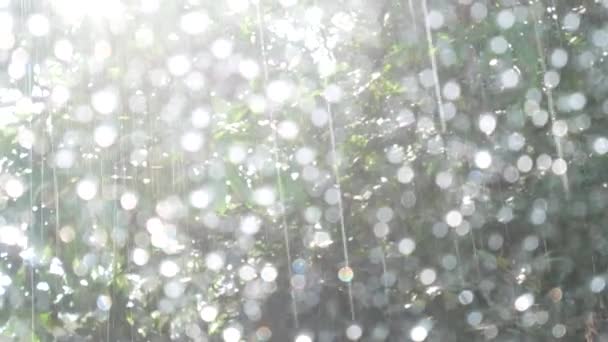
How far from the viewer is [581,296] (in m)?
2.36

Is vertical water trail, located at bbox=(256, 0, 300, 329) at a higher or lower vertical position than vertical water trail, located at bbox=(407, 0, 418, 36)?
lower

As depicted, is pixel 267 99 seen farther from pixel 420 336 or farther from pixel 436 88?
pixel 420 336

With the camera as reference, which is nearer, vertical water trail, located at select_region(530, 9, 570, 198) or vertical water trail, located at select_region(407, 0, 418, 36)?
vertical water trail, located at select_region(530, 9, 570, 198)

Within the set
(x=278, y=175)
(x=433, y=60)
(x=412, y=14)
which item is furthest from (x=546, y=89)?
(x=278, y=175)

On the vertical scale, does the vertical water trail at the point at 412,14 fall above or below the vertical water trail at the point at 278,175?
above

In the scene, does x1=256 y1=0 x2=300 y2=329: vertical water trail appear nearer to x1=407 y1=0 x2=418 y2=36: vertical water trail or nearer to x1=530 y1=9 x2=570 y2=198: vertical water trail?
x1=407 y1=0 x2=418 y2=36: vertical water trail

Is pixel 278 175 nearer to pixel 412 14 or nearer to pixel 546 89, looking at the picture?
pixel 412 14

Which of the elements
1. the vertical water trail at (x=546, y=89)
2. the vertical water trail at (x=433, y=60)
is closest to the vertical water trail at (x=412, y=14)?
the vertical water trail at (x=433, y=60)

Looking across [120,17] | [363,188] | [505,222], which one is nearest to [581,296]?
[505,222]

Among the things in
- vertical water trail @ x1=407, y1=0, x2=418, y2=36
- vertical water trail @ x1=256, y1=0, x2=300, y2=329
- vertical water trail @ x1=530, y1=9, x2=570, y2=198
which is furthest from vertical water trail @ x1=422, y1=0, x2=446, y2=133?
vertical water trail @ x1=256, y1=0, x2=300, y2=329

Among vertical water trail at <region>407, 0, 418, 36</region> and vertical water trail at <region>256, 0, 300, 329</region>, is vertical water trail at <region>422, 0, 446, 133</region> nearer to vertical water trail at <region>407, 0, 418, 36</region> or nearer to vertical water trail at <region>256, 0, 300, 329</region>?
vertical water trail at <region>407, 0, 418, 36</region>

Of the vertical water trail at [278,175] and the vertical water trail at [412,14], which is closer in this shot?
the vertical water trail at [278,175]

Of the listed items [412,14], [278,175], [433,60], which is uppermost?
[412,14]

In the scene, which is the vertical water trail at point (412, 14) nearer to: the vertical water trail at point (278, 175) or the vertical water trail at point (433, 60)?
the vertical water trail at point (433, 60)
